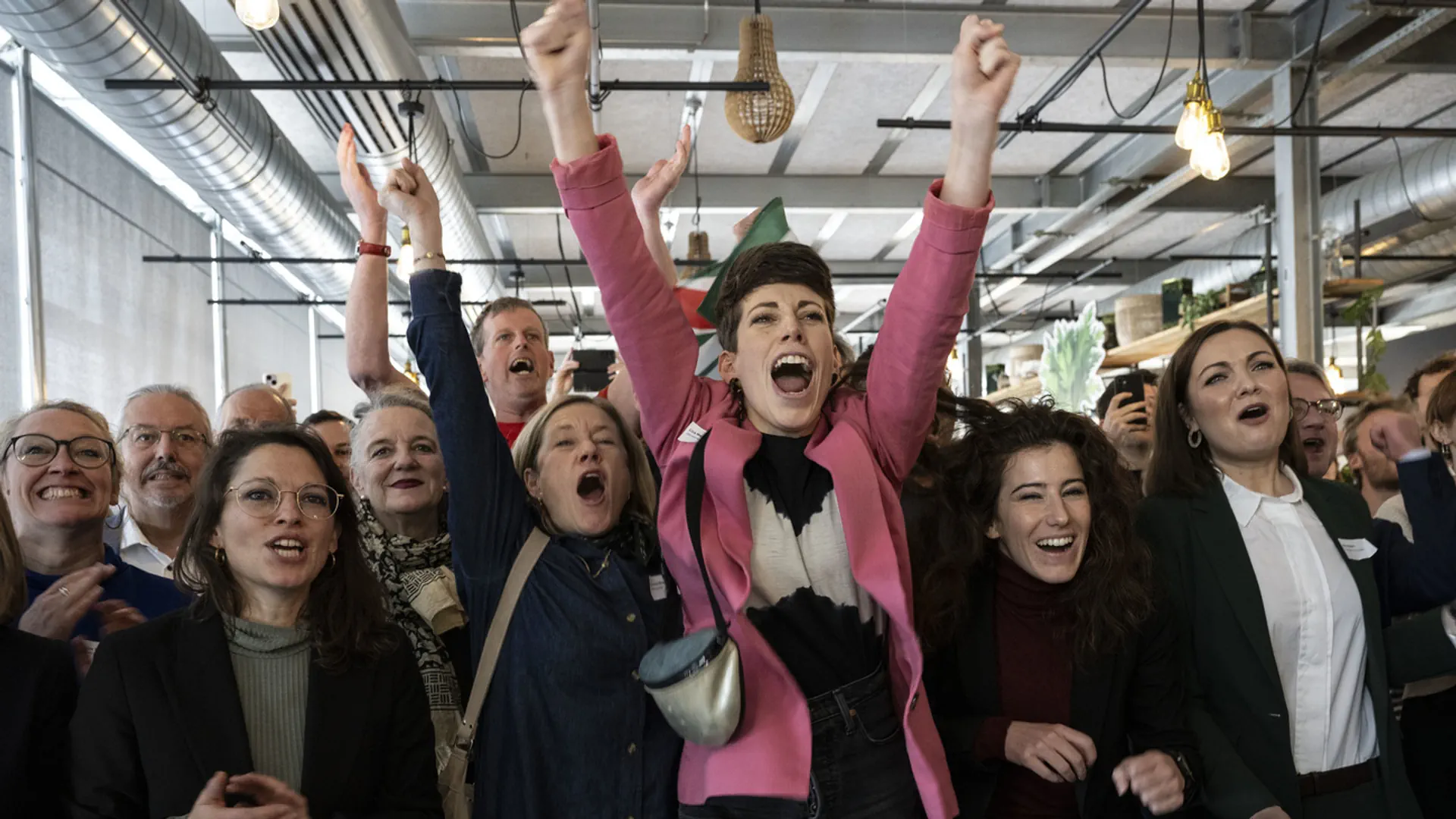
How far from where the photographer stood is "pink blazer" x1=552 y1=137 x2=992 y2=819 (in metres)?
1.72

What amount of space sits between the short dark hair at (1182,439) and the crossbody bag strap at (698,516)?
1.15 m

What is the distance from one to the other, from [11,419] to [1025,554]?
2171 millimetres

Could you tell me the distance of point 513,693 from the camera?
80.4 inches

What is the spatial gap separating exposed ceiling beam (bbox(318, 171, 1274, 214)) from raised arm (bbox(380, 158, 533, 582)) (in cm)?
799

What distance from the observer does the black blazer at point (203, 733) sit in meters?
1.78

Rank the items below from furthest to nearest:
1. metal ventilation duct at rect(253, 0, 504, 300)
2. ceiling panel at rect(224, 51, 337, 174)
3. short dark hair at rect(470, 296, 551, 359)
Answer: ceiling panel at rect(224, 51, 337, 174)
metal ventilation duct at rect(253, 0, 504, 300)
short dark hair at rect(470, 296, 551, 359)

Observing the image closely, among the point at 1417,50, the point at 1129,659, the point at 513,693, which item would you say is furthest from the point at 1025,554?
the point at 1417,50

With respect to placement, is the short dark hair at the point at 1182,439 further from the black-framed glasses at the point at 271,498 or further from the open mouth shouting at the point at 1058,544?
the black-framed glasses at the point at 271,498

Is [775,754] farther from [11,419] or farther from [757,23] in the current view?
[757,23]

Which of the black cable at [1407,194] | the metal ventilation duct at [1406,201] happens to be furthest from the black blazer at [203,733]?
the black cable at [1407,194]

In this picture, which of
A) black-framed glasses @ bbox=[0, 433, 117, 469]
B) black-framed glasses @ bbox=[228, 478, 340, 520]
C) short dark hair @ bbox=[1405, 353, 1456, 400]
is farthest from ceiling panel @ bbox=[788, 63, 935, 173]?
black-framed glasses @ bbox=[228, 478, 340, 520]

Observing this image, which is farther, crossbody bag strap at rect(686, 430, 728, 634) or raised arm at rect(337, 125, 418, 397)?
raised arm at rect(337, 125, 418, 397)

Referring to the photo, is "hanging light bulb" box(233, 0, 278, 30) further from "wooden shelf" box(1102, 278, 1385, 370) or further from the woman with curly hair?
"wooden shelf" box(1102, 278, 1385, 370)

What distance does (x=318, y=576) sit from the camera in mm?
2080
